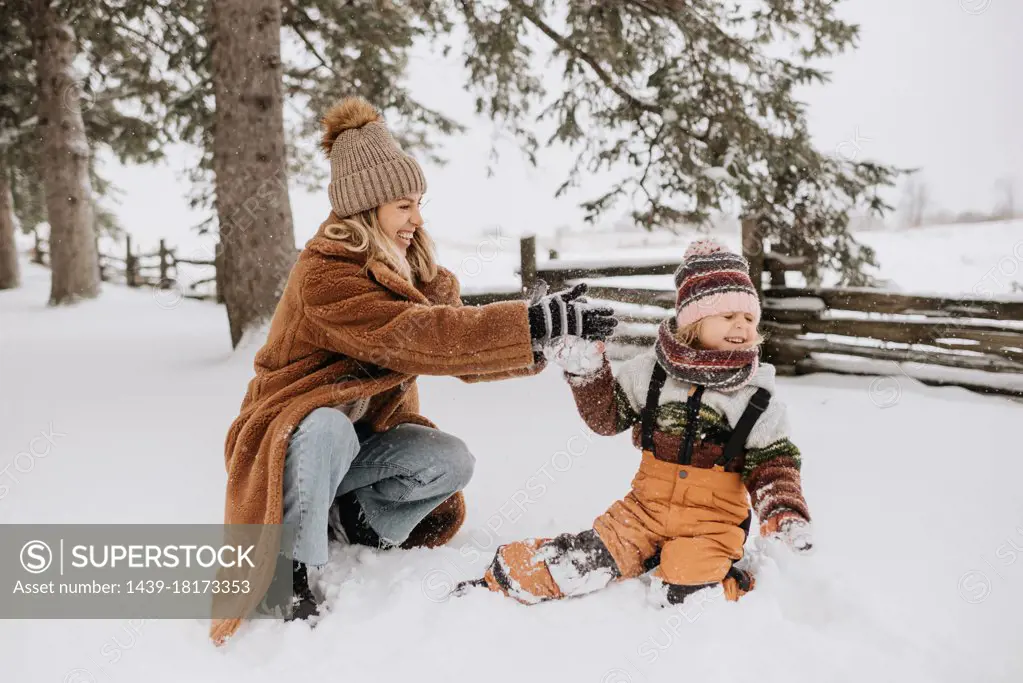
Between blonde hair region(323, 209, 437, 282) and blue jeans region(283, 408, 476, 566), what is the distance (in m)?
0.51

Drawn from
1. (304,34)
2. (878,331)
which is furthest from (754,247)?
(304,34)

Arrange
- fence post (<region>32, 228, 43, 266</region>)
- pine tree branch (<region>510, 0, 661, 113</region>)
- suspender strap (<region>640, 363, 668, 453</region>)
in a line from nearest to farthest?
→ 1. suspender strap (<region>640, 363, 668, 453</region>)
2. pine tree branch (<region>510, 0, 661, 113</region>)
3. fence post (<region>32, 228, 43, 266</region>)

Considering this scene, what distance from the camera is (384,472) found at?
2338 mm

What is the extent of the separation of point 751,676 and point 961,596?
927mm

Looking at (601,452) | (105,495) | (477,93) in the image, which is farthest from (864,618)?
(477,93)

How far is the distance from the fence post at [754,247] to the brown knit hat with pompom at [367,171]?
441cm

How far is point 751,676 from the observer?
1.71 m

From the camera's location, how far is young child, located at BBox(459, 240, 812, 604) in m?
2.01

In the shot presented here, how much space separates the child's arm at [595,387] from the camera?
2.02 m

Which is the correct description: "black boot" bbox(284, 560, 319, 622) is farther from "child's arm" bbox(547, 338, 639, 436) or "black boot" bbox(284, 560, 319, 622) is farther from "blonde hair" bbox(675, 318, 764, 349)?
"blonde hair" bbox(675, 318, 764, 349)

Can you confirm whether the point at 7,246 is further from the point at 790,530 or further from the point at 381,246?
the point at 790,530

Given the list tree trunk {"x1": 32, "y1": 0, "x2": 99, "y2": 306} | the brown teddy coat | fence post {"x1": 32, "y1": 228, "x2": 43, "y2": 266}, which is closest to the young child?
the brown teddy coat

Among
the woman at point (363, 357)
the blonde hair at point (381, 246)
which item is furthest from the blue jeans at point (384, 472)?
the blonde hair at point (381, 246)

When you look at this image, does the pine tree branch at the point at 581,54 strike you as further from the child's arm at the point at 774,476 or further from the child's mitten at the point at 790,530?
the child's mitten at the point at 790,530
